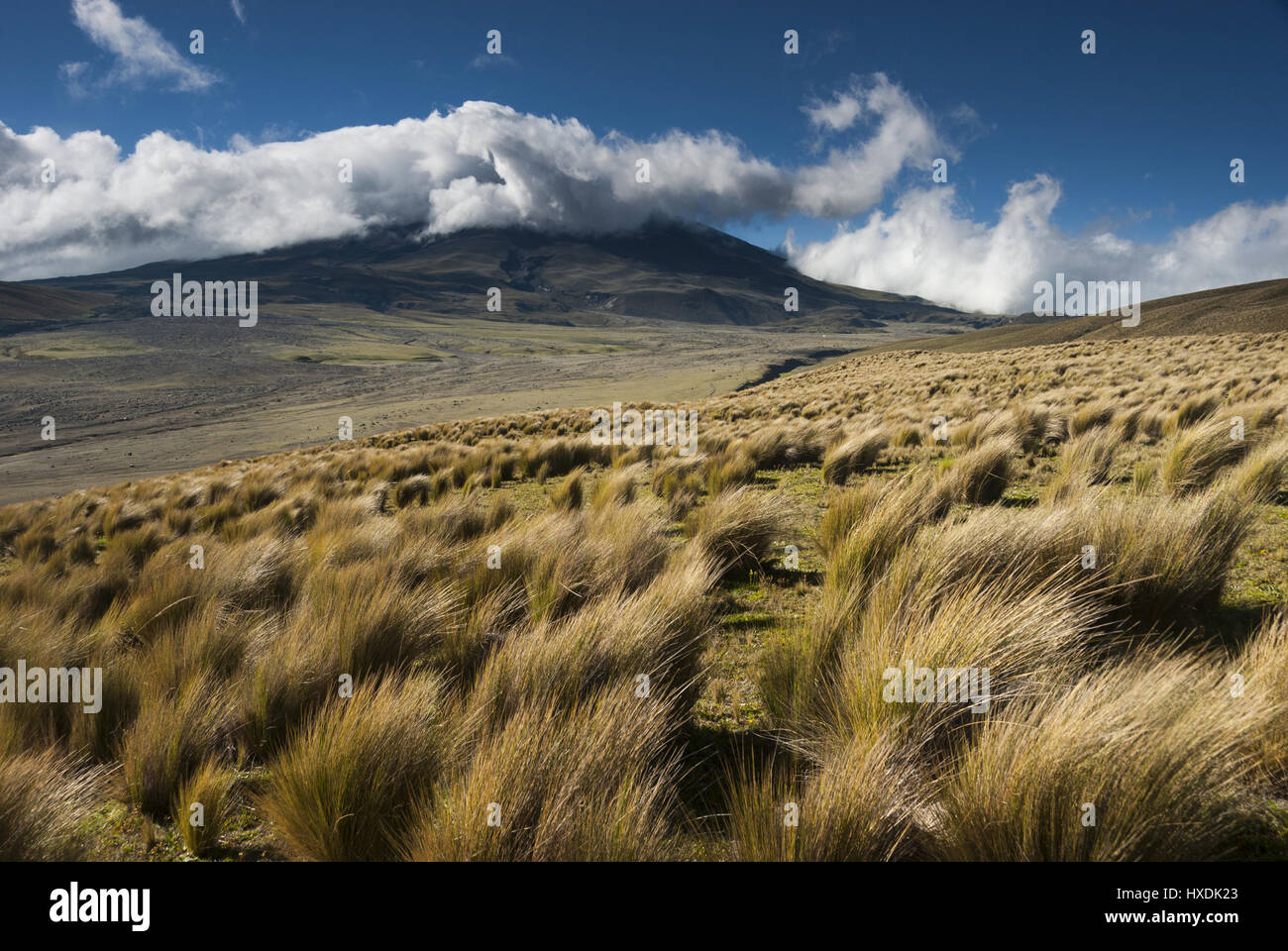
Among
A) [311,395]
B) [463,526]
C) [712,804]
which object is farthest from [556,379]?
[712,804]

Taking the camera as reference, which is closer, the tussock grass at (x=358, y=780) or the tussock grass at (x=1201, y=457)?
the tussock grass at (x=358, y=780)

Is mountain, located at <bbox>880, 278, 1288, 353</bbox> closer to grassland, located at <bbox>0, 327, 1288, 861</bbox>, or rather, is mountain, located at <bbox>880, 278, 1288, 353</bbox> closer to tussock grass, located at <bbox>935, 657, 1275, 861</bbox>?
grassland, located at <bbox>0, 327, 1288, 861</bbox>

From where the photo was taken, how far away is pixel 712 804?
2016mm

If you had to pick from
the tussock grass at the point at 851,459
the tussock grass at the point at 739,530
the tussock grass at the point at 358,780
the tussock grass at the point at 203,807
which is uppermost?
the tussock grass at the point at 851,459

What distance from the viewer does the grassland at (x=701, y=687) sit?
1599mm

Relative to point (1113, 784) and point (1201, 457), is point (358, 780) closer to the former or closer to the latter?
point (1113, 784)

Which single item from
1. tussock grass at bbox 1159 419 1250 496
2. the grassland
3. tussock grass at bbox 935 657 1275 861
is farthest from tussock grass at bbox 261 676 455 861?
tussock grass at bbox 1159 419 1250 496

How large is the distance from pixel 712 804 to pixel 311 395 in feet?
216

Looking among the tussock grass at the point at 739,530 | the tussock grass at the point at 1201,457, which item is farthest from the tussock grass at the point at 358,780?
the tussock grass at the point at 1201,457

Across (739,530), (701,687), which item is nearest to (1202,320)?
(739,530)

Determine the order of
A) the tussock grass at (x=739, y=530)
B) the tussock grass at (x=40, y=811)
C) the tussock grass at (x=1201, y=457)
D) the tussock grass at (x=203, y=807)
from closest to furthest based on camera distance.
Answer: the tussock grass at (x=40, y=811) < the tussock grass at (x=203, y=807) < the tussock grass at (x=739, y=530) < the tussock grass at (x=1201, y=457)

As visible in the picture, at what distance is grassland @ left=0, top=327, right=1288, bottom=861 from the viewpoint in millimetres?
1599

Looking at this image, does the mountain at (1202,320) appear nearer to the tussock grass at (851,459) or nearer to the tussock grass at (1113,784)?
the tussock grass at (851,459)

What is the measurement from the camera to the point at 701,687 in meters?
2.68
